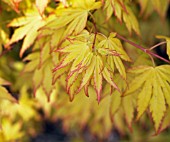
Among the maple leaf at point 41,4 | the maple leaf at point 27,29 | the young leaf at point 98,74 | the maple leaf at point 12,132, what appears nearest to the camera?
the young leaf at point 98,74

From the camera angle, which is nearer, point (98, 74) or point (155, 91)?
point (98, 74)

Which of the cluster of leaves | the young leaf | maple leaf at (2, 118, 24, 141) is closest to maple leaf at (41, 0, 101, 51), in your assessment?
the cluster of leaves

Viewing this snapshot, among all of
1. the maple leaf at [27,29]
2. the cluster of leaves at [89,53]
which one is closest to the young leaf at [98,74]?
the cluster of leaves at [89,53]

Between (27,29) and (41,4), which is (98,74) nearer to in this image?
(41,4)

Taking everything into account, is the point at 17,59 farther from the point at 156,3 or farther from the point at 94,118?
the point at 156,3

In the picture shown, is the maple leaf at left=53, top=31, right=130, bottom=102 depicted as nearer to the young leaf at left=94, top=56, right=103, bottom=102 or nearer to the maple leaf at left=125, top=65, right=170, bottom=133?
the young leaf at left=94, top=56, right=103, bottom=102

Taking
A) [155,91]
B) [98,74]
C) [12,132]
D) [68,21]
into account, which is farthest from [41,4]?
[12,132]

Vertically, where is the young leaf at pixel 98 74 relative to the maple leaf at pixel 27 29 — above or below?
below

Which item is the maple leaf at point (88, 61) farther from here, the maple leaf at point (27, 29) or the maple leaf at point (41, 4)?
the maple leaf at point (27, 29)

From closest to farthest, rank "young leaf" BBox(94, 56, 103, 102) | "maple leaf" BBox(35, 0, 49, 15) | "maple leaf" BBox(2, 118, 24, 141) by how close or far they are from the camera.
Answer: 1. "young leaf" BBox(94, 56, 103, 102)
2. "maple leaf" BBox(35, 0, 49, 15)
3. "maple leaf" BBox(2, 118, 24, 141)
